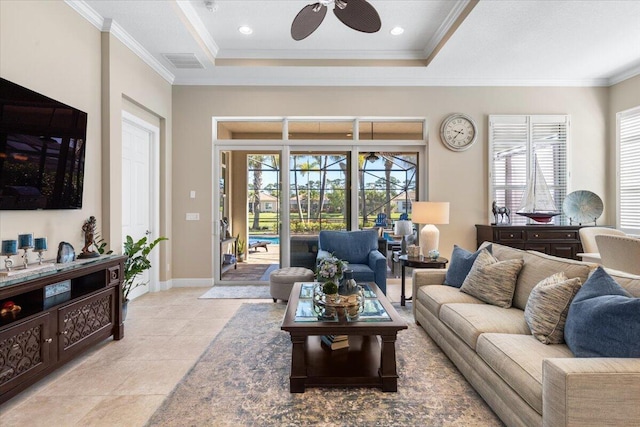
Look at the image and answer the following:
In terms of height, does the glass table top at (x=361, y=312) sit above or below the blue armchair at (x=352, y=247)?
below

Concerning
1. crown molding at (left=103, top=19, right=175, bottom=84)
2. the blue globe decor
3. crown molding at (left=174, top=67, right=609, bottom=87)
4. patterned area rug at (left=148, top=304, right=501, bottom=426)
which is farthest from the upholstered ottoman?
the blue globe decor

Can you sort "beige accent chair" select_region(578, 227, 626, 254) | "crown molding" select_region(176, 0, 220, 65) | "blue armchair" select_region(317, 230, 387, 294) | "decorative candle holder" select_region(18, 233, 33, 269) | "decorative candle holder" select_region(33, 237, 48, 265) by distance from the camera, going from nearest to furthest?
"decorative candle holder" select_region(18, 233, 33, 269)
"decorative candle holder" select_region(33, 237, 48, 265)
"crown molding" select_region(176, 0, 220, 65)
"beige accent chair" select_region(578, 227, 626, 254)
"blue armchair" select_region(317, 230, 387, 294)

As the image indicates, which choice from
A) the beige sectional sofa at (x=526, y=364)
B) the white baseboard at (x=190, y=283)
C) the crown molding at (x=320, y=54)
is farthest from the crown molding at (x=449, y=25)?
the white baseboard at (x=190, y=283)

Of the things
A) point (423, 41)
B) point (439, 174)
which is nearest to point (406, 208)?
point (439, 174)

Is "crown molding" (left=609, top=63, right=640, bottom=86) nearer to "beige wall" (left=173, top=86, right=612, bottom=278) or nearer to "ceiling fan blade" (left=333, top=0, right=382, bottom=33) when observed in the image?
"beige wall" (left=173, top=86, right=612, bottom=278)

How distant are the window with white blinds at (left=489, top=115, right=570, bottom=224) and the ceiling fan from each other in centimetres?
348

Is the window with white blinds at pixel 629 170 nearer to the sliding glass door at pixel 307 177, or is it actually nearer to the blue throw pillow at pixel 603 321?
the sliding glass door at pixel 307 177

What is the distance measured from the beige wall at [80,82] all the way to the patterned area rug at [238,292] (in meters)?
1.44

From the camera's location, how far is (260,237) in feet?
17.9

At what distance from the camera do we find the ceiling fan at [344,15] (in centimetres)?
241

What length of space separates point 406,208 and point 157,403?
427 centimetres

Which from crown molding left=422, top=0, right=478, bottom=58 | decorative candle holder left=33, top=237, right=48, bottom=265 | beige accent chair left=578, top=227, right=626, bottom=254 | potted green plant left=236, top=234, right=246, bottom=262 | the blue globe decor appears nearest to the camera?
decorative candle holder left=33, top=237, right=48, bottom=265

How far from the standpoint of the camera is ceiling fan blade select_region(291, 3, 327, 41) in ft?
8.27

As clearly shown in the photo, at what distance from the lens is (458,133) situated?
17.2 ft
